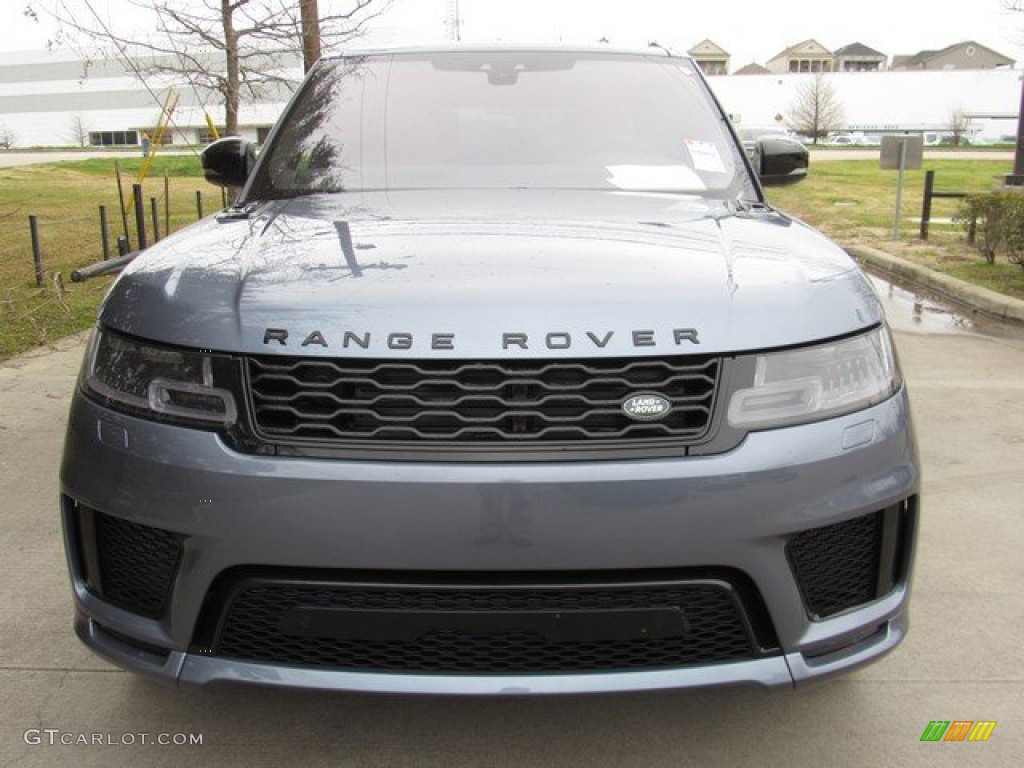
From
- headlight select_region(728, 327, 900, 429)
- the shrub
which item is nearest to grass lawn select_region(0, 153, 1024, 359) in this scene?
the shrub

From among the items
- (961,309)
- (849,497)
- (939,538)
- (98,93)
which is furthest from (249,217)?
(98,93)

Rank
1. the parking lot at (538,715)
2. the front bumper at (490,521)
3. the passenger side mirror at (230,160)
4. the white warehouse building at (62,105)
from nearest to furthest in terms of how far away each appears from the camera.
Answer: the front bumper at (490,521)
the parking lot at (538,715)
the passenger side mirror at (230,160)
the white warehouse building at (62,105)

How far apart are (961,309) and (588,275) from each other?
7.49 meters

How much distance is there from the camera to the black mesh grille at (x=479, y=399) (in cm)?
196

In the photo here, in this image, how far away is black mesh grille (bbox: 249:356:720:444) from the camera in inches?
77.3

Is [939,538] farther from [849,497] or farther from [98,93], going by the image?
[98,93]

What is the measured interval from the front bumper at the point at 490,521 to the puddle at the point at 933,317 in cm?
613

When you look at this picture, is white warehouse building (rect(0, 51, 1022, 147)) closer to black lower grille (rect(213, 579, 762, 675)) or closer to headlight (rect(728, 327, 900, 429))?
black lower grille (rect(213, 579, 762, 675))

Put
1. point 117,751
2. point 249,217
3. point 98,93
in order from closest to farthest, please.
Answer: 1. point 117,751
2. point 249,217
3. point 98,93

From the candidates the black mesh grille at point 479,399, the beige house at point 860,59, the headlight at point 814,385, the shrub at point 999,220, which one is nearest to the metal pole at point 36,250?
the black mesh grille at point 479,399

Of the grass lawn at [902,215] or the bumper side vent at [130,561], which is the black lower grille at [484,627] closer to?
the bumper side vent at [130,561]

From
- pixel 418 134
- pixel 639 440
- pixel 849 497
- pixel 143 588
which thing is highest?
pixel 418 134

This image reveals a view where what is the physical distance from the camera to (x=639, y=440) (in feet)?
6.53

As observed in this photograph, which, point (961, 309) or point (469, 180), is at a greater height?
point (469, 180)
